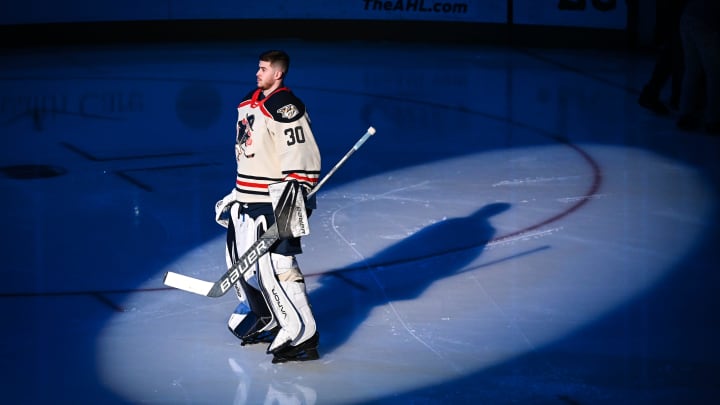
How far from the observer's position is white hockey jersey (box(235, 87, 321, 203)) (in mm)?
4773

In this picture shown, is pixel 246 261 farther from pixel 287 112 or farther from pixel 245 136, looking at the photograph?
pixel 287 112

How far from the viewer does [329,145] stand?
32.8 ft

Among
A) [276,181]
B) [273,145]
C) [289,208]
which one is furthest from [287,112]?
[289,208]

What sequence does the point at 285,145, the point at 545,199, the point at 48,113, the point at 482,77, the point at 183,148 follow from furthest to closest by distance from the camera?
the point at 482,77, the point at 48,113, the point at 183,148, the point at 545,199, the point at 285,145

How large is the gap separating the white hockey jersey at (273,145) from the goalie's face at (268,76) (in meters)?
0.04

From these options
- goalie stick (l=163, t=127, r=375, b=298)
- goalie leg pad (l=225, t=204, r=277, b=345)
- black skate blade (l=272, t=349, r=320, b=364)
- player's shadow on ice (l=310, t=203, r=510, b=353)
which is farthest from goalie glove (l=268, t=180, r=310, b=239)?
player's shadow on ice (l=310, t=203, r=510, b=353)

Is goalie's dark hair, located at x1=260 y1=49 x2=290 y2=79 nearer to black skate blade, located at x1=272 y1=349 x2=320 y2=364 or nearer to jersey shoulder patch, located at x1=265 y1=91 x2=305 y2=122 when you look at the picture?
jersey shoulder patch, located at x1=265 y1=91 x2=305 y2=122

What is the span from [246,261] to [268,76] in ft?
2.66

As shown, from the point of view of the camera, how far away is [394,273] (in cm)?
641

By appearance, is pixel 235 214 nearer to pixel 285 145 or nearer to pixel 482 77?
pixel 285 145

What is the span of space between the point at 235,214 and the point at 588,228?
9.93ft

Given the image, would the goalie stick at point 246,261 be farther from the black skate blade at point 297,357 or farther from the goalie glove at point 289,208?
the black skate blade at point 297,357

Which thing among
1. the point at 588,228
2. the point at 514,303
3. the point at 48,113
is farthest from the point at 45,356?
the point at 48,113

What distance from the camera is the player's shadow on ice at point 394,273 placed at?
570cm
